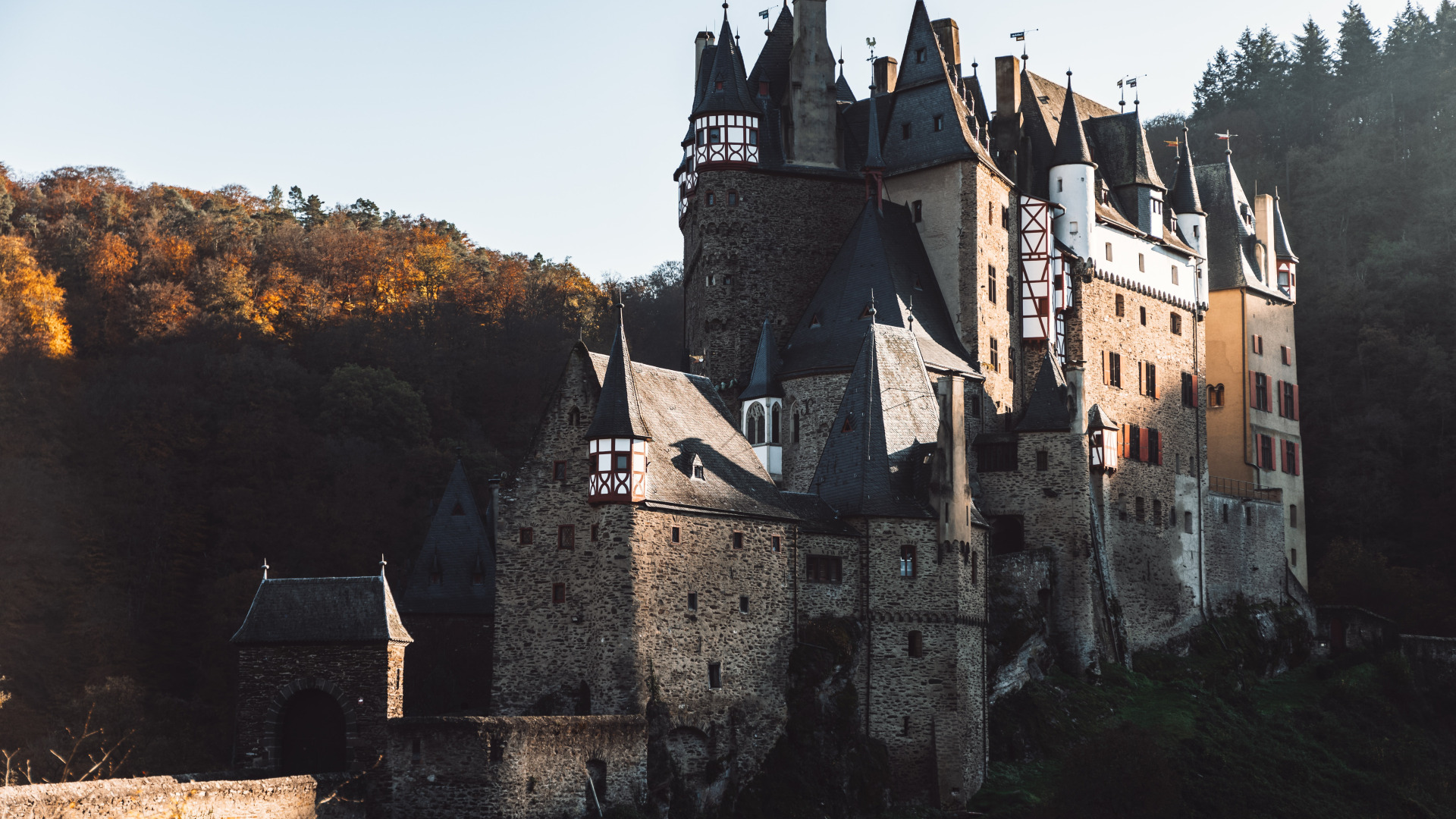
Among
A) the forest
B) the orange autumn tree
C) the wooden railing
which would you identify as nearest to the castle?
the wooden railing

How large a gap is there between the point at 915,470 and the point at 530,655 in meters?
11.1

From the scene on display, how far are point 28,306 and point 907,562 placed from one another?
130 ft

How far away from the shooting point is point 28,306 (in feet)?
206

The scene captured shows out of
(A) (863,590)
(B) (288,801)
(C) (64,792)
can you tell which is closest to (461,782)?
(B) (288,801)

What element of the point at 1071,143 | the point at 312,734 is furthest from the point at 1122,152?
the point at 312,734

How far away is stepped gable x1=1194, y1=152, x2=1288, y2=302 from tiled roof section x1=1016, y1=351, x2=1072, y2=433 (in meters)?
17.2

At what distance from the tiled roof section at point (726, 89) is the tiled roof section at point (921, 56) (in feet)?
17.7

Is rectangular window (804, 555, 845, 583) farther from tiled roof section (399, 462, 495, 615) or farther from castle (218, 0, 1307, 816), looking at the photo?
tiled roof section (399, 462, 495, 615)

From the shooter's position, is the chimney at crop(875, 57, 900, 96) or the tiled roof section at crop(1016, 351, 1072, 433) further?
the chimney at crop(875, 57, 900, 96)

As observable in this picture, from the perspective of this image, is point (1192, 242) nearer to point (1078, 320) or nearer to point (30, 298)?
point (1078, 320)

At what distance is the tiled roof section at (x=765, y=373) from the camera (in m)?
46.7

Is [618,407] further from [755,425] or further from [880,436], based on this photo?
[755,425]

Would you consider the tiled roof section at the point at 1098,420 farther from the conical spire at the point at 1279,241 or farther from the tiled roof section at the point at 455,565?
the tiled roof section at the point at 455,565

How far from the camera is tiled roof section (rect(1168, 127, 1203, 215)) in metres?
60.6
